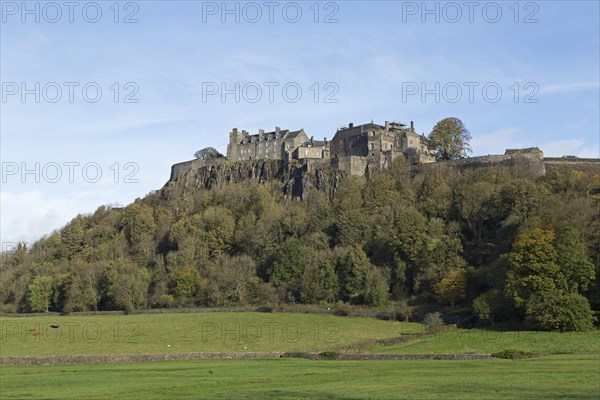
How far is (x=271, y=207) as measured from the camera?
10338cm

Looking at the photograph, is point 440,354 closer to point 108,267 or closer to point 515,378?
point 515,378

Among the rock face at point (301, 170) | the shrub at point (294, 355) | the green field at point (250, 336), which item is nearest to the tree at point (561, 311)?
the green field at point (250, 336)

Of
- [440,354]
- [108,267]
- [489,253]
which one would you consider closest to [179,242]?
[108,267]

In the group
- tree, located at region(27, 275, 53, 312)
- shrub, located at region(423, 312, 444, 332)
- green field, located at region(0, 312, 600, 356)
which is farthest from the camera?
tree, located at region(27, 275, 53, 312)

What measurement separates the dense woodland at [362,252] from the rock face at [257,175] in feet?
6.98

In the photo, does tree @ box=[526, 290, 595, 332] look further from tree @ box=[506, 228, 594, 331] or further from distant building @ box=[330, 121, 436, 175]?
distant building @ box=[330, 121, 436, 175]

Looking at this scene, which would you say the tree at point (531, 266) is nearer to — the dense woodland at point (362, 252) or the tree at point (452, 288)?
the dense woodland at point (362, 252)

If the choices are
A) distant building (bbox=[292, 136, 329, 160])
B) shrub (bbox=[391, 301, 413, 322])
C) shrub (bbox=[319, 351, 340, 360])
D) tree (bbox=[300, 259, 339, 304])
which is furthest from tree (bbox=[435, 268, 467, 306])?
distant building (bbox=[292, 136, 329, 160])

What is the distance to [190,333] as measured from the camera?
227 feet

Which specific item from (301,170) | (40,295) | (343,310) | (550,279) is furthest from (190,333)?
(301,170)

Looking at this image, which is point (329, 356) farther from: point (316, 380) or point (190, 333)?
point (190, 333)

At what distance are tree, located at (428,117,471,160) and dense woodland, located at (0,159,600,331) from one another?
7.91 metres

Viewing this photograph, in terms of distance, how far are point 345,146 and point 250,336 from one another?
5325 cm

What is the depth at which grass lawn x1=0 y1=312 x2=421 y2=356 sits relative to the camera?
5984 centimetres
